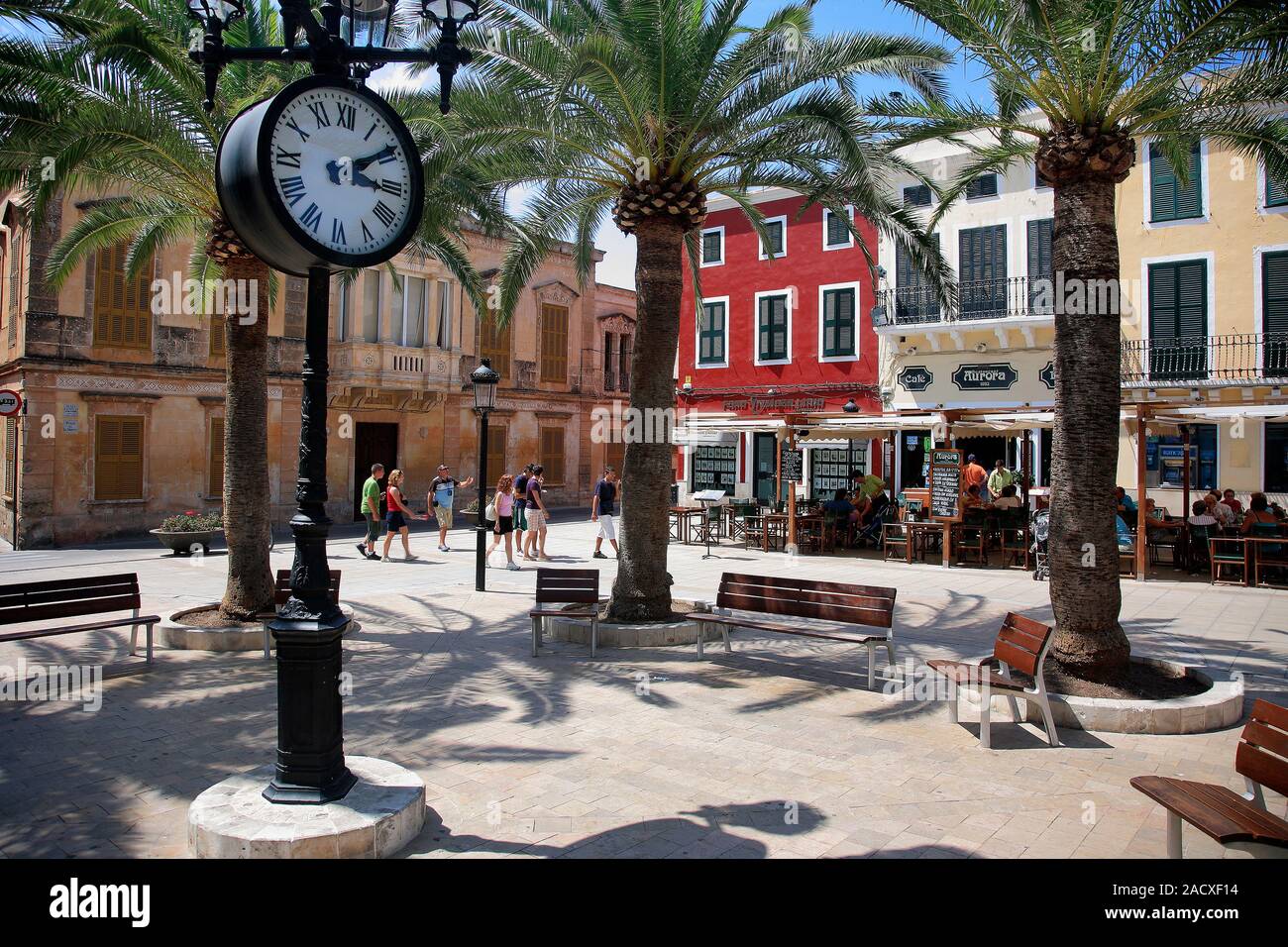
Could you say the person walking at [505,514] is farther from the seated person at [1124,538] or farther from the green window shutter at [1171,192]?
the green window shutter at [1171,192]

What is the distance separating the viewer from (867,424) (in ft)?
60.7

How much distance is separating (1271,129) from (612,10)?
21.7 feet

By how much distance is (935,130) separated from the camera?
9469 millimetres

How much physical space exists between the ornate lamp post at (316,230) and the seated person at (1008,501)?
47.9ft

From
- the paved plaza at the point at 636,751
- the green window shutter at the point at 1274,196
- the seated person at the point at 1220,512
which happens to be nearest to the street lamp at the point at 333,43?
the paved plaza at the point at 636,751

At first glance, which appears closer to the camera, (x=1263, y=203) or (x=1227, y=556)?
(x=1227, y=556)

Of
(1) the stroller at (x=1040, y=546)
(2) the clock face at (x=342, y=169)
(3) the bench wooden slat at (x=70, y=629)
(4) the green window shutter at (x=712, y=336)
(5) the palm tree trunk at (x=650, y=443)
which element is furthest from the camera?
(4) the green window shutter at (x=712, y=336)

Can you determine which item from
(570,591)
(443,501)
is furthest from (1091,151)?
(443,501)

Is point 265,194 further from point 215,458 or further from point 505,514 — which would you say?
point 215,458

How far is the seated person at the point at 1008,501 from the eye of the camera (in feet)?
55.1

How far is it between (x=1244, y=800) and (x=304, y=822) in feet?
14.0

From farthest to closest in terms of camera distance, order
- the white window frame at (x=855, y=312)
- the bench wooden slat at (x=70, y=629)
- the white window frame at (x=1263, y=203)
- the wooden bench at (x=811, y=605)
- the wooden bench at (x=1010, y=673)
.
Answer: the white window frame at (x=855, y=312)
the white window frame at (x=1263, y=203)
the wooden bench at (x=811, y=605)
the bench wooden slat at (x=70, y=629)
the wooden bench at (x=1010, y=673)

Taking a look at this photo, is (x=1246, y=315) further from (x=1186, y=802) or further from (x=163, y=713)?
(x=163, y=713)
